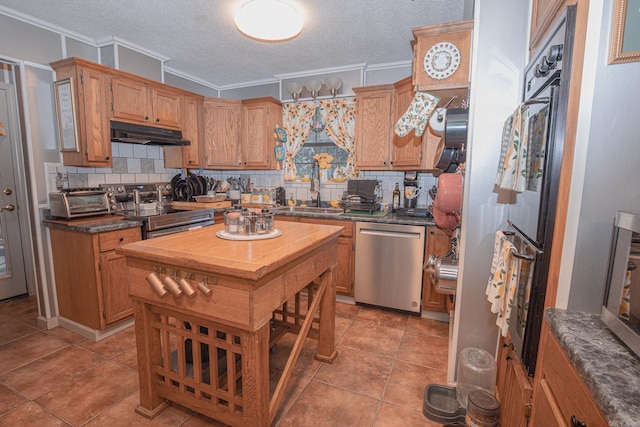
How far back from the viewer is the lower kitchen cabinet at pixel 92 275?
2.39m

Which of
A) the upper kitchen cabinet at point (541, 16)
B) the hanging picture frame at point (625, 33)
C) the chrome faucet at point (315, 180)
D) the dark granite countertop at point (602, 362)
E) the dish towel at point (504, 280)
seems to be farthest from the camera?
the chrome faucet at point (315, 180)

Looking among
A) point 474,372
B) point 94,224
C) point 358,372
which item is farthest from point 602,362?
point 94,224

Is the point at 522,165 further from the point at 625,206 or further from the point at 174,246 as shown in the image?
the point at 174,246

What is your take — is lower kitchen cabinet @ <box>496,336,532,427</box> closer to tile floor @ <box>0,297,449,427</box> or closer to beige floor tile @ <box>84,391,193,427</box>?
tile floor @ <box>0,297,449,427</box>

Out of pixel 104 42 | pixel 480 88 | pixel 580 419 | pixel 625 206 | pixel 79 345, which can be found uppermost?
pixel 104 42

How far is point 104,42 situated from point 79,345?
8.91 feet

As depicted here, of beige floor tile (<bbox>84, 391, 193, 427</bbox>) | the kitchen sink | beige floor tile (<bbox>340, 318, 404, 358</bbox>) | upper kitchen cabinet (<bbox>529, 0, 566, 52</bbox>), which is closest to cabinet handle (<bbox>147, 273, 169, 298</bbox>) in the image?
beige floor tile (<bbox>84, 391, 193, 427</bbox>)

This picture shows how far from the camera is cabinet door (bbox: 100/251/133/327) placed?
2434 mm

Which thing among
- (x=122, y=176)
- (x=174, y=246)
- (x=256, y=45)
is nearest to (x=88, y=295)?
(x=122, y=176)

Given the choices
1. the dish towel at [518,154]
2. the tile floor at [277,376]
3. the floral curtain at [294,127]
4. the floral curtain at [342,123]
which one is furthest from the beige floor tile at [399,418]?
the floral curtain at [294,127]

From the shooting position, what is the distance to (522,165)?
1150mm

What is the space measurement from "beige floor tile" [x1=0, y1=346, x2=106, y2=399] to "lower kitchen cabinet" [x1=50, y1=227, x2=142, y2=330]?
0.25 m

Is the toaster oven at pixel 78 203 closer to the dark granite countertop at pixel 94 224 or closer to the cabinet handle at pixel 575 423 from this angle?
the dark granite countertop at pixel 94 224

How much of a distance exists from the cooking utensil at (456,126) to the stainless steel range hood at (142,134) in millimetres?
2704
